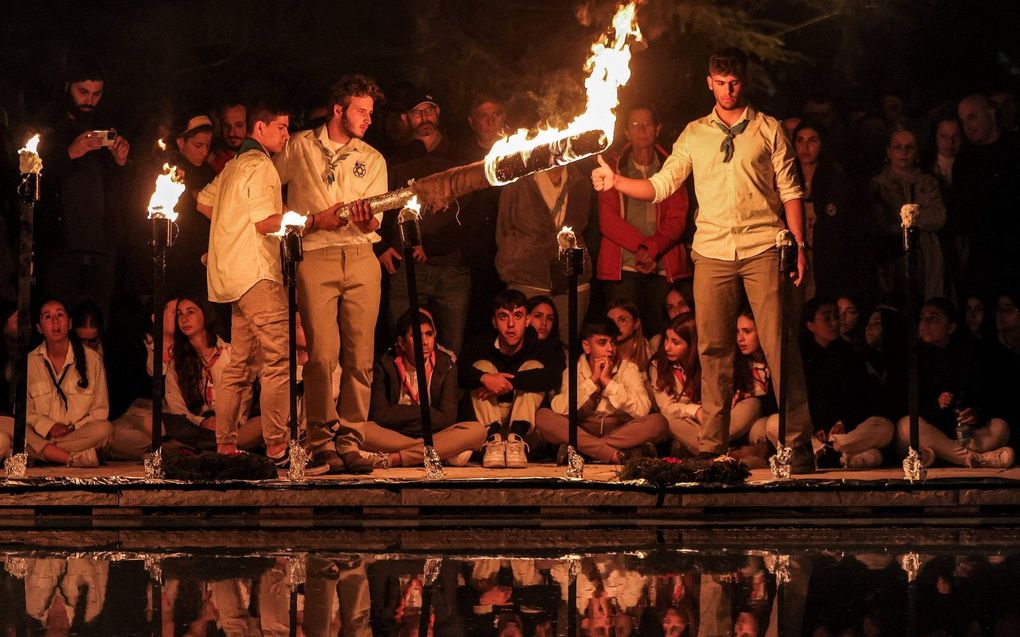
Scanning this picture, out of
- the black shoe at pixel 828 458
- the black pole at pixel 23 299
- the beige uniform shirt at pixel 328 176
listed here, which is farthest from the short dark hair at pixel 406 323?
the black shoe at pixel 828 458

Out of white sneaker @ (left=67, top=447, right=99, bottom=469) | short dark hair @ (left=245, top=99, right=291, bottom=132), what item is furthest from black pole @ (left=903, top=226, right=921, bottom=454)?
white sneaker @ (left=67, top=447, right=99, bottom=469)

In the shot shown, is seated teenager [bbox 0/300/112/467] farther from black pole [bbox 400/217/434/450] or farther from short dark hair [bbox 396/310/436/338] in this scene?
black pole [bbox 400/217/434/450]

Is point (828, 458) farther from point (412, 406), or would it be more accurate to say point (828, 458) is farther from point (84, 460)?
point (84, 460)

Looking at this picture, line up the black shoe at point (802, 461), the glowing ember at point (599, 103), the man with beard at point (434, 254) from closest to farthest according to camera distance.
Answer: the glowing ember at point (599, 103)
the black shoe at point (802, 461)
the man with beard at point (434, 254)

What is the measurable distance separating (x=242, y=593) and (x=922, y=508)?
3.89 meters

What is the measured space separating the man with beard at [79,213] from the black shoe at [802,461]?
457 centimetres

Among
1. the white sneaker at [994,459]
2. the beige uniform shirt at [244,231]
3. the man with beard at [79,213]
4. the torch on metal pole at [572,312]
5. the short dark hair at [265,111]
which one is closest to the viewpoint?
the torch on metal pole at [572,312]

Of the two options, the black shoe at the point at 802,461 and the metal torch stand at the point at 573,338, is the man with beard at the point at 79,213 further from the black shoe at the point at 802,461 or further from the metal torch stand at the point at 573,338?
the black shoe at the point at 802,461

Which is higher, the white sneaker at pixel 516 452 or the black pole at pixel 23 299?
the black pole at pixel 23 299

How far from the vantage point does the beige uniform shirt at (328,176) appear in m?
10.4

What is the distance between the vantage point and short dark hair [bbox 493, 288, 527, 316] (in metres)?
11.0

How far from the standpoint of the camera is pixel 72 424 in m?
11.0

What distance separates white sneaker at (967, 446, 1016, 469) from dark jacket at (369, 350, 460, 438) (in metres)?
3.24

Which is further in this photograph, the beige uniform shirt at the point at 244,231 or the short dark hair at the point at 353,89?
the short dark hair at the point at 353,89
